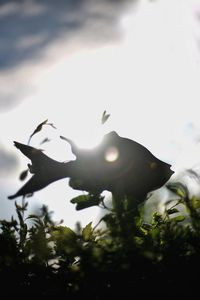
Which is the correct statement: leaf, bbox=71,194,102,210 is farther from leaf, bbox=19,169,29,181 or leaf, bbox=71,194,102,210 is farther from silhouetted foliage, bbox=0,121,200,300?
leaf, bbox=19,169,29,181

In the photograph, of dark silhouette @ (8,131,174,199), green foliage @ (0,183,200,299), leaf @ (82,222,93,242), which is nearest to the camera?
green foliage @ (0,183,200,299)

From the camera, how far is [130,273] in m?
1.33

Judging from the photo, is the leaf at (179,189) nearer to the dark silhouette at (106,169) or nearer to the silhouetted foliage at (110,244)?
the silhouetted foliage at (110,244)

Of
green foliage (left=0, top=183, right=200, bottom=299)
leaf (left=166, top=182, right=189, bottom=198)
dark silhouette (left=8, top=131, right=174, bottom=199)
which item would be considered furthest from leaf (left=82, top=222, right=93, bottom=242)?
leaf (left=166, top=182, right=189, bottom=198)

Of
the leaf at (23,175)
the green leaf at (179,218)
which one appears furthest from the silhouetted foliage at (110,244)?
the leaf at (23,175)

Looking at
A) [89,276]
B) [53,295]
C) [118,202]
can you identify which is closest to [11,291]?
[53,295]

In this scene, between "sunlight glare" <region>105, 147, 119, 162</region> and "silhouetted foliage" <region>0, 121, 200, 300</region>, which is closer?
"silhouetted foliage" <region>0, 121, 200, 300</region>

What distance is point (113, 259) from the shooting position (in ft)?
4.10

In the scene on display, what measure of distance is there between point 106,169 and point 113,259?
0.48m

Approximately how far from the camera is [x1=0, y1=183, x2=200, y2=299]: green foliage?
1.24m

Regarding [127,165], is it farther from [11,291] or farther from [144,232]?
[11,291]

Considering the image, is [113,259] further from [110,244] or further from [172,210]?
[172,210]

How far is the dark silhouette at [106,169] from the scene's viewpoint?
5.26 ft

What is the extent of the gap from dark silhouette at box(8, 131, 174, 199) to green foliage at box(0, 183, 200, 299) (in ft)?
0.32
